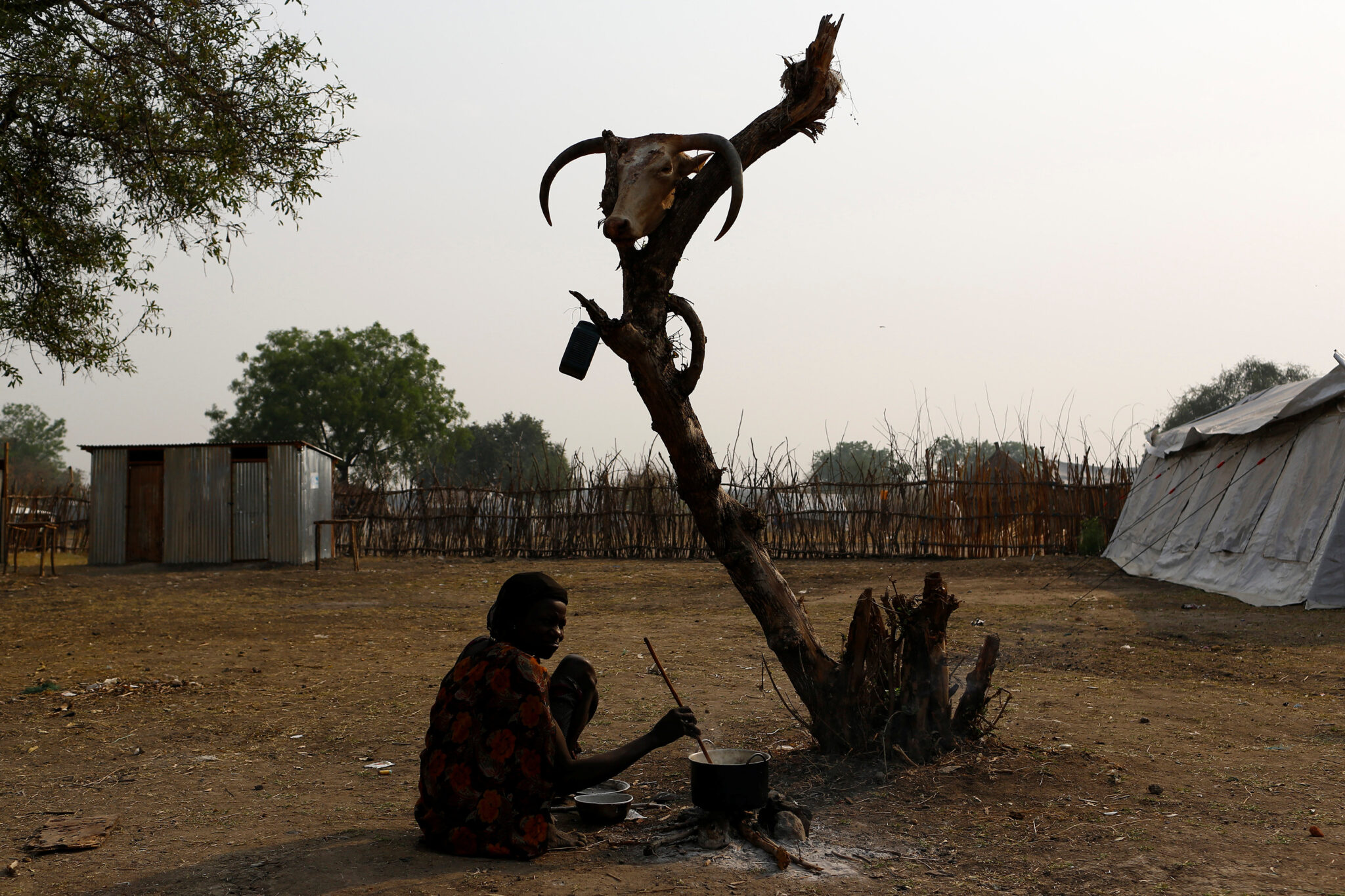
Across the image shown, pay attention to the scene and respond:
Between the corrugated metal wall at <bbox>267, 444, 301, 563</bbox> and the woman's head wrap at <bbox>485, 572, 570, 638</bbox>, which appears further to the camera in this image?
the corrugated metal wall at <bbox>267, 444, 301, 563</bbox>

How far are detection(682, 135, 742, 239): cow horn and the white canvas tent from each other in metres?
7.73

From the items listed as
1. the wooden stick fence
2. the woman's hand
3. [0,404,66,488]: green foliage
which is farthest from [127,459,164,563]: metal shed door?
[0,404,66,488]: green foliage

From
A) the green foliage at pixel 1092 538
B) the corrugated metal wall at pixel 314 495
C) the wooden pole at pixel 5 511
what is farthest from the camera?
the corrugated metal wall at pixel 314 495

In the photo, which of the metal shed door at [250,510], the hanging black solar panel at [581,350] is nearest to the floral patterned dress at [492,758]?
the hanging black solar panel at [581,350]

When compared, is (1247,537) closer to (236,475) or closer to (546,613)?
(546,613)

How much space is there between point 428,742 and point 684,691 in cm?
274

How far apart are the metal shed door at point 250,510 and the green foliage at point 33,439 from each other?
155ft

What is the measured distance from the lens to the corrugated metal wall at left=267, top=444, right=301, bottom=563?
618 inches

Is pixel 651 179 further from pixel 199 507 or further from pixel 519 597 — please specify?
pixel 199 507

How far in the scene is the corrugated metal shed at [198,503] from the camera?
51.3 feet

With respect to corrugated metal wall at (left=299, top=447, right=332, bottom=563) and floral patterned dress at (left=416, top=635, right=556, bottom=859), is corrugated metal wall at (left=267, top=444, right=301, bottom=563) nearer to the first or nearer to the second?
corrugated metal wall at (left=299, top=447, right=332, bottom=563)

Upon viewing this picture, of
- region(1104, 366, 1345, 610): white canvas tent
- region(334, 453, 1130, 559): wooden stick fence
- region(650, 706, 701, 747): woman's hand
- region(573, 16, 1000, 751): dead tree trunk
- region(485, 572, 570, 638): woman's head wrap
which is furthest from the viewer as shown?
region(334, 453, 1130, 559): wooden stick fence

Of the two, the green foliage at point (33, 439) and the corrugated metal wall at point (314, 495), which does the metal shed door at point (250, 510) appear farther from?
the green foliage at point (33, 439)

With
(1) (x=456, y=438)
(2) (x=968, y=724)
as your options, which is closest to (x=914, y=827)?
(2) (x=968, y=724)
